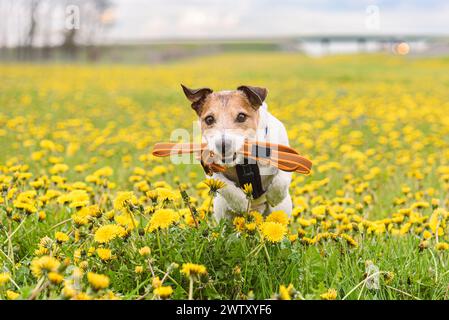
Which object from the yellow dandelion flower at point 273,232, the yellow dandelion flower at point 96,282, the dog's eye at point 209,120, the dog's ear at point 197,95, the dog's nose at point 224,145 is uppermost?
the dog's ear at point 197,95

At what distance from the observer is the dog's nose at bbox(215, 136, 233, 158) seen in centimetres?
271

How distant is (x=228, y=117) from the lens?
9.52ft

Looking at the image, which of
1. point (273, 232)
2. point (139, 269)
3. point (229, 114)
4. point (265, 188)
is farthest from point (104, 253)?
point (265, 188)

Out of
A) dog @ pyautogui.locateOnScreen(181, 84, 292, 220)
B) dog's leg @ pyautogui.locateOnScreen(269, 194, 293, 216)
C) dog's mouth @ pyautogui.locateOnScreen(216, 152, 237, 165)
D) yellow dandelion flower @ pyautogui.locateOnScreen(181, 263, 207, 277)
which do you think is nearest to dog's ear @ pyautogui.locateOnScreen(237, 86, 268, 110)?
dog @ pyautogui.locateOnScreen(181, 84, 292, 220)

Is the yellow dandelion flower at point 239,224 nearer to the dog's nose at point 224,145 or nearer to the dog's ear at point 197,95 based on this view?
the dog's nose at point 224,145

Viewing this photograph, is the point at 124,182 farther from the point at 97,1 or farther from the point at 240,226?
the point at 97,1

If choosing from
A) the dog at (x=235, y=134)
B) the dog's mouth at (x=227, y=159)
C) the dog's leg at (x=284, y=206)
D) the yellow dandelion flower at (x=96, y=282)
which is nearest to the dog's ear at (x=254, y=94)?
the dog at (x=235, y=134)

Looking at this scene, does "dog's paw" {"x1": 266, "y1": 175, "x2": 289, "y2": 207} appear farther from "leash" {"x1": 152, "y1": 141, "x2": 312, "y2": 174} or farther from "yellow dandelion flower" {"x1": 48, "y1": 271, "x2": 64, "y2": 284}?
"yellow dandelion flower" {"x1": 48, "y1": 271, "x2": 64, "y2": 284}

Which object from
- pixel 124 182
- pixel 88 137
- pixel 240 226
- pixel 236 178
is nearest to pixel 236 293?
pixel 240 226

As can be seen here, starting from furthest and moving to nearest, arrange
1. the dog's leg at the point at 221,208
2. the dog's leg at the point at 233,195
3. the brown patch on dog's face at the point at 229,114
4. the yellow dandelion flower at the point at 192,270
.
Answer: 1. the dog's leg at the point at 221,208
2. the dog's leg at the point at 233,195
3. the brown patch on dog's face at the point at 229,114
4. the yellow dandelion flower at the point at 192,270

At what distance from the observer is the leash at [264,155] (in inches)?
115

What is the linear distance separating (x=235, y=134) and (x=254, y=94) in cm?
28

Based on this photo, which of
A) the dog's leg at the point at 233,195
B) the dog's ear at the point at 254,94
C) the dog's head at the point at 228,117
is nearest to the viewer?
the dog's head at the point at 228,117

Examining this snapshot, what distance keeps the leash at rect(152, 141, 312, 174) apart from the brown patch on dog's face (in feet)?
0.30
